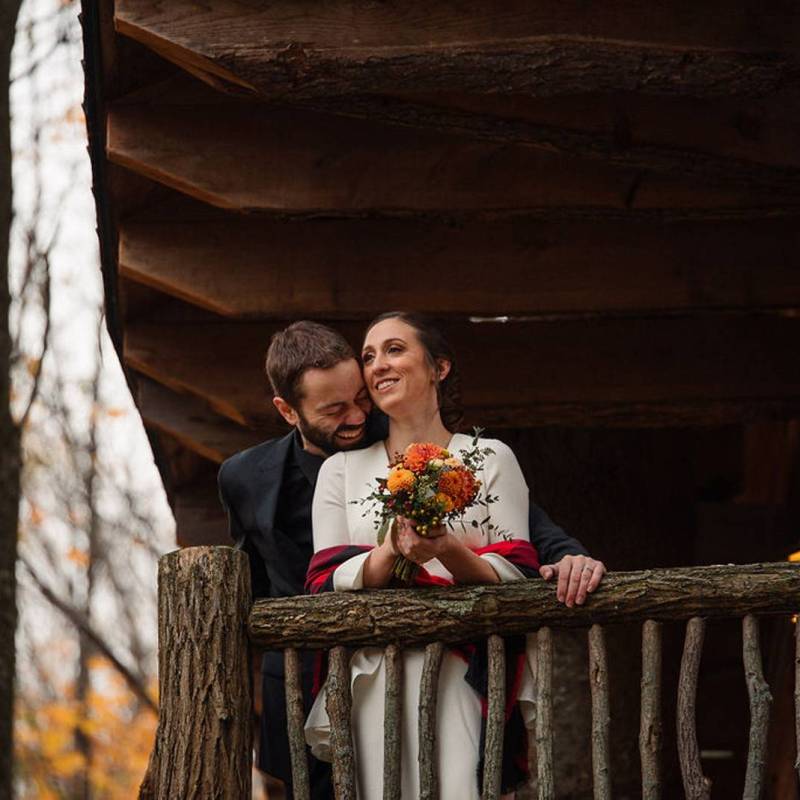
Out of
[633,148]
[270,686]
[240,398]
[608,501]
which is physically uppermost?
[633,148]

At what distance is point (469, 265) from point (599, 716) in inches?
95.3

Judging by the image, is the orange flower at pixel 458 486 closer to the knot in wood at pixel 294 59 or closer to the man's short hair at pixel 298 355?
the man's short hair at pixel 298 355

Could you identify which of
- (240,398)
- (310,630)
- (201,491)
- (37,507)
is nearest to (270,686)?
(310,630)

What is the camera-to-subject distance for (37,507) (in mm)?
20047

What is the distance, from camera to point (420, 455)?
3.94m

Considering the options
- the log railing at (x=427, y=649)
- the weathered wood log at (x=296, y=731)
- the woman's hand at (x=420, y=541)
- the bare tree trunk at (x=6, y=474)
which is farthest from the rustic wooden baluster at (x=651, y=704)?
the bare tree trunk at (x=6, y=474)

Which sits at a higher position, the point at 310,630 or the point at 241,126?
the point at 241,126

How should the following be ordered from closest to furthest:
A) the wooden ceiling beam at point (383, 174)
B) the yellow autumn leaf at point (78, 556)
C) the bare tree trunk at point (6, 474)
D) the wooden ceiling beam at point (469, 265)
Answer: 1. the wooden ceiling beam at point (383, 174)
2. the wooden ceiling beam at point (469, 265)
3. the bare tree trunk at point (6, 474)
4. the yellow autumn leaf at point (78, 556)

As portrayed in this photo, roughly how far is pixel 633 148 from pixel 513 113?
16.6 inches

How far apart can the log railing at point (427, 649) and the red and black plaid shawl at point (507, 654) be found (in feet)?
0.37

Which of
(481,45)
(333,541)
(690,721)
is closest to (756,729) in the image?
(690,721)

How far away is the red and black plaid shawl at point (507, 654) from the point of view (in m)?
4.20

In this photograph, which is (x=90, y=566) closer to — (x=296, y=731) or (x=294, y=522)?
(x=294, y=522)

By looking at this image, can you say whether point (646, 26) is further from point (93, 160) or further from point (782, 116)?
point (93, 160)
